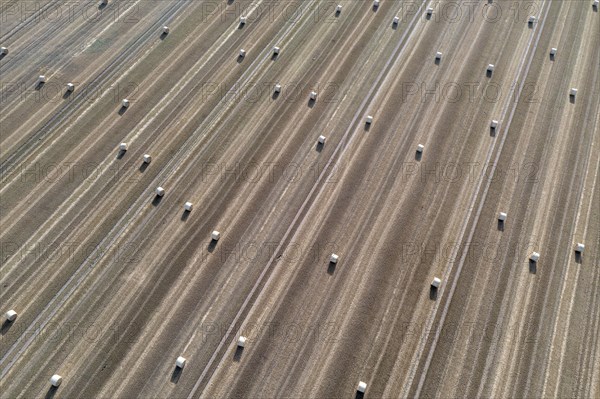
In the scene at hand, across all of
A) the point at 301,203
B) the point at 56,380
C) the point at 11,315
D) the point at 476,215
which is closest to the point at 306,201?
the point at 301,203

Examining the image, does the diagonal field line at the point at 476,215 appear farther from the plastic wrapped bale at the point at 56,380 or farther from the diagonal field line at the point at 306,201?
the plastic wrapped bale at the point at 56,380

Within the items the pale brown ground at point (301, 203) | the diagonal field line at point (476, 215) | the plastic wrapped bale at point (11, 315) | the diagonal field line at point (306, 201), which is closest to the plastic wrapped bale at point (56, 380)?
the pale brown ground at point (301, 203)

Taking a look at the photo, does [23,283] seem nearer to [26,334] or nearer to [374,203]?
[26,334]

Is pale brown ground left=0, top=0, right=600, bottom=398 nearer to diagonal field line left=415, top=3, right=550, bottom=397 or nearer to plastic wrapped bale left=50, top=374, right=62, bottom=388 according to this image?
diagonal field line left=415, top=3, right=550, bottom=397

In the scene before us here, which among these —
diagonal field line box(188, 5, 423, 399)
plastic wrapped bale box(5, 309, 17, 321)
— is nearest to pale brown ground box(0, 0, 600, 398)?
diagonal field line box(188, 5, 423, 399)

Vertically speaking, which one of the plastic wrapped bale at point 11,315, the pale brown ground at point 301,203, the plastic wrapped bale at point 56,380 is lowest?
the plastic wrapped bale at point 56,380

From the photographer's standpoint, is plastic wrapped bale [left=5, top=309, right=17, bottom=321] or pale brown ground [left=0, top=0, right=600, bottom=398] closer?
pale brown ground [left=0, top=0, right=600, bottom=398]

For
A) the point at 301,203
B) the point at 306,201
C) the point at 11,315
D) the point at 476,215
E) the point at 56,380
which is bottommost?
the point at 56,380

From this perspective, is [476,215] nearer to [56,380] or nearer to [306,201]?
[306,201]

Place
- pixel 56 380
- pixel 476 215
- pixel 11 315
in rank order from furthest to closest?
pixel 476 215
pixel 11 315
pixel 56 380

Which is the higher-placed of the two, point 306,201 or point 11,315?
point 306,201

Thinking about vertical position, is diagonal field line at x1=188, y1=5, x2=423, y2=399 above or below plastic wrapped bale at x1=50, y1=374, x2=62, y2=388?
above

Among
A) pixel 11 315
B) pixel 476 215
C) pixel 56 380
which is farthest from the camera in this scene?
pixel 476 215
